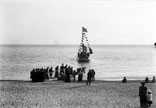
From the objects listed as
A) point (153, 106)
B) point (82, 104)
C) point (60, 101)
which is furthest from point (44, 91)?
point (153, 106)

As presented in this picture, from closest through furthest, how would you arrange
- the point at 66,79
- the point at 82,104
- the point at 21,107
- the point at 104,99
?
the point at 21,107 → the point at 82,104 → the point at 104,99 → the point at 66,79

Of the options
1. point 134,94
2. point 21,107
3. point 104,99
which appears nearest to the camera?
point 21,107

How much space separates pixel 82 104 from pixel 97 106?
84cm

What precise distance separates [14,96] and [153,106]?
796 centimetres

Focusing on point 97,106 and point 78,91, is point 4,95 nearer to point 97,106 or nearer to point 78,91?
point 78,91

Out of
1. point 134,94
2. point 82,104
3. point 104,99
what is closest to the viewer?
point 82,104

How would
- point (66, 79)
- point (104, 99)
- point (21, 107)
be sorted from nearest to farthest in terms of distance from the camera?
point (21, 107) < point (104, 99) < point (66, 79)

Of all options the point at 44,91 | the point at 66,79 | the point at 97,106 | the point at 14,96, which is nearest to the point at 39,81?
the point at 66,79

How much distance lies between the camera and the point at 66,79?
2523cm

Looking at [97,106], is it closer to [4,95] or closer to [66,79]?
[4,95]

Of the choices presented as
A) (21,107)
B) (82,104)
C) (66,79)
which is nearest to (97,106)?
(82,104)

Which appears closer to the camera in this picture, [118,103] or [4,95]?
[118,103]

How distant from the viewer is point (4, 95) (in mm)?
17016

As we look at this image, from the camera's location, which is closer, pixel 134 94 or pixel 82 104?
pixel 82 104
